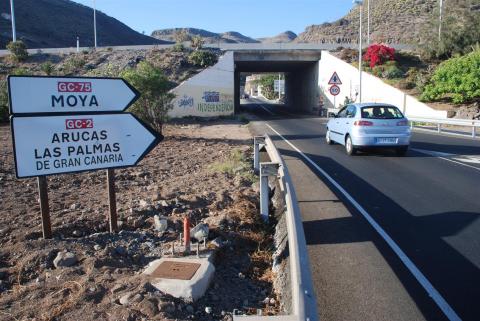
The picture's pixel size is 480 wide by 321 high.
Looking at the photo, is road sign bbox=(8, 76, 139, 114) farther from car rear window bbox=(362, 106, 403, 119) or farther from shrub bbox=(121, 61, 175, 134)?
shrub bbox=(121, 61, 175, 134)

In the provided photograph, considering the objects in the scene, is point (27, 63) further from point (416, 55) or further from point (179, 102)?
point (416, 55)

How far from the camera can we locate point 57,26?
11156 centimetres

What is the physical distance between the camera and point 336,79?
26.7 metres

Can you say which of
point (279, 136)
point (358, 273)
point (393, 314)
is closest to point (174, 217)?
point (358, 273)

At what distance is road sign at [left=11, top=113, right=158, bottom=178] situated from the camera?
515 centimetres

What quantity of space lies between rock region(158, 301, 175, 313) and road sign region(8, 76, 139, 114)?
276 centimetres

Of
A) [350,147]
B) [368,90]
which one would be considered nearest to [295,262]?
[350,147]

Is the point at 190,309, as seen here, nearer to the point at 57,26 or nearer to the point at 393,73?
the point at 393,73

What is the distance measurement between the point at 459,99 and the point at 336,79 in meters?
10.2

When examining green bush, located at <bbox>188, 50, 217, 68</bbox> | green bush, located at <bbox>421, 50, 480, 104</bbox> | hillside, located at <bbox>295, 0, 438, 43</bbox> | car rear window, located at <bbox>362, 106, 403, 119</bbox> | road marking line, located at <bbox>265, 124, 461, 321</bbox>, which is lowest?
road marking line, located at <bbox>265, 124, 461, 321</bbox>

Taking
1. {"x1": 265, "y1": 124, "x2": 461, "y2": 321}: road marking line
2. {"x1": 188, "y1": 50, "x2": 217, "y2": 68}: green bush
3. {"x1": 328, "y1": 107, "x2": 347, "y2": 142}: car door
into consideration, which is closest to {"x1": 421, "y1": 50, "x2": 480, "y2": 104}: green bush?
{"x1": 328, "y1": 107, "x2": 347, "y2": 142}: car door

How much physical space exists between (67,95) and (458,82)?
102 ft

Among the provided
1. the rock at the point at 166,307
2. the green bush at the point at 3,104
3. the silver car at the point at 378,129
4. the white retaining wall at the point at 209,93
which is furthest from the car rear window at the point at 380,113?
the white retaining wall at the point at 209,93

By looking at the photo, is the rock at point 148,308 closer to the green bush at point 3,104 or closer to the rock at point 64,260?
the rock at point 64,260
